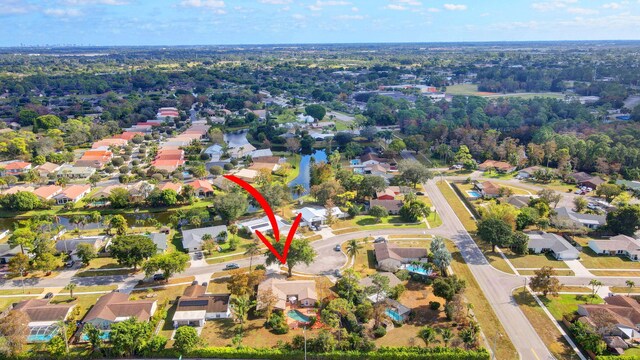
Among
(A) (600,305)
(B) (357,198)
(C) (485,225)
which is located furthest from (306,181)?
(A) (600,305)

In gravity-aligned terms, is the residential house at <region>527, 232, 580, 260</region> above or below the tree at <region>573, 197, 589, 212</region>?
below

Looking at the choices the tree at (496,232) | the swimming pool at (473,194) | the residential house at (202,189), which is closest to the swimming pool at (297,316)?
the tree at (496,232)

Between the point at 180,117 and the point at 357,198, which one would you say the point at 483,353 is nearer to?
the point at 357,198

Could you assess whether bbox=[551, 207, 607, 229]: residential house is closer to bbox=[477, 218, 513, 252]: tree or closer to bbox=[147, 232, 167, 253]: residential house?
bbox=[477, 218, 513, 252]: tree

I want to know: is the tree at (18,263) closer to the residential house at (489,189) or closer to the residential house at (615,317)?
the residential house at (615,317)

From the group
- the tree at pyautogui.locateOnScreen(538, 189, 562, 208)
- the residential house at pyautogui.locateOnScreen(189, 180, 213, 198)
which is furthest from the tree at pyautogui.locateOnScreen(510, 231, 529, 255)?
the residential house at pyautogui.locateOnScreen(189, 180, 213, 198)

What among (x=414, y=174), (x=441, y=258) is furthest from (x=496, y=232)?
(x=414, y=174)

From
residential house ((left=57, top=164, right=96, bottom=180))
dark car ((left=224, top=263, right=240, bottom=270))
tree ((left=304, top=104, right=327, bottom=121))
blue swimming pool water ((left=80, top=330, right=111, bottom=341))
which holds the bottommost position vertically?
dark car ((left=224, top=263, right=240, bottom=270))
